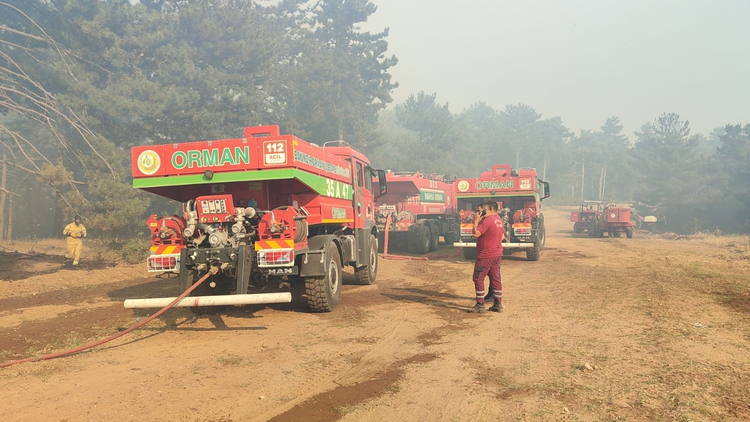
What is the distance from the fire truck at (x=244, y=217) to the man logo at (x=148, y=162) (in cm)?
1

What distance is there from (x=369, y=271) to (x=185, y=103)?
16453 millimetres

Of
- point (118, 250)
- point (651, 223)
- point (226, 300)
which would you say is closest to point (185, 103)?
point (118, 250)

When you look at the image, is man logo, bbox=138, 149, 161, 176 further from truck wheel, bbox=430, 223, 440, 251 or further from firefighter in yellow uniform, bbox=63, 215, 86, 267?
truck wheel, bbox=430, 223, 440, 251

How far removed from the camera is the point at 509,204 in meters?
16.7

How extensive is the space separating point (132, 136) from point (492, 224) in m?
21.4

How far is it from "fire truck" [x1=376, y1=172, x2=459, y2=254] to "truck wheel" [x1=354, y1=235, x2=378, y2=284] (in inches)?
205

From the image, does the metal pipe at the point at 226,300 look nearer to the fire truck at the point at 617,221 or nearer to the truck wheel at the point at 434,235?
the truck wheel at the point at 434,235

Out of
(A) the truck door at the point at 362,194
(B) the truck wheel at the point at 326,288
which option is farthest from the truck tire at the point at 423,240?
(B) the truck wheel at the point at 326,288

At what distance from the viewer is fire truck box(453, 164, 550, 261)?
15.1 m

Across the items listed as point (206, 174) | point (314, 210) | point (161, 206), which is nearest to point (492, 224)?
point (314, 210)

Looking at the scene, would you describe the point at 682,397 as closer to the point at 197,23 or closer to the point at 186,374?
the point at 186,374

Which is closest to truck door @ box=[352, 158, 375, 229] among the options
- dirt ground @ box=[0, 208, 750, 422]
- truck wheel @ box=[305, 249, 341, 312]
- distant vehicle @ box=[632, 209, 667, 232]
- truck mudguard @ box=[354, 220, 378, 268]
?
truck mudguard @ box=[354, 220, 378, 268]

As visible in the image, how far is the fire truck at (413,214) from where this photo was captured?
1843 cm

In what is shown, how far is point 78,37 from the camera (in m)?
21.5
